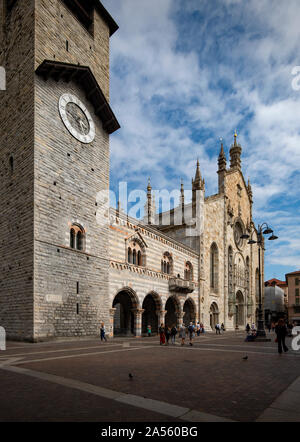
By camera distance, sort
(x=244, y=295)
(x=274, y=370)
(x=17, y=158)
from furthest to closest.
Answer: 1. (x=244, y=295)
2. (x=17, y=158)
3. (x=274, y=370)

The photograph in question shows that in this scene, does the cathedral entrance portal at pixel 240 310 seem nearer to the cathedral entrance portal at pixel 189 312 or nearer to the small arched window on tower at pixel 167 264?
the cathedral entrance portal at pixel 189 312

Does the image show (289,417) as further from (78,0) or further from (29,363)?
(78,0)

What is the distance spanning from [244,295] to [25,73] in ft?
151

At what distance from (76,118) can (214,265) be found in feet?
95.9

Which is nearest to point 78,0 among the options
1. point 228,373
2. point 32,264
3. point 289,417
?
point 32,264

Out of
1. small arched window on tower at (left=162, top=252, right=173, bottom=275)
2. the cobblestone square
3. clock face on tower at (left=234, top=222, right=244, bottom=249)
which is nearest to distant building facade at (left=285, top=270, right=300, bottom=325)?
clock face on tower at (left=234, top=222, right=244, bottom=249)

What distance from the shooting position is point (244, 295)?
178 feet

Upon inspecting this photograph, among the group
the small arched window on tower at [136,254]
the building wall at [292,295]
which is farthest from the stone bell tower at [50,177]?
the building wall at [292,295]

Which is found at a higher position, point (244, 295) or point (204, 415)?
point (204, 415)

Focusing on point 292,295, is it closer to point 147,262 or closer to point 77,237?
point 147,262

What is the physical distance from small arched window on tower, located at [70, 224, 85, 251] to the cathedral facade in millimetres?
72

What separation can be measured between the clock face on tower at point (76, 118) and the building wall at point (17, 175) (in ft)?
8.56

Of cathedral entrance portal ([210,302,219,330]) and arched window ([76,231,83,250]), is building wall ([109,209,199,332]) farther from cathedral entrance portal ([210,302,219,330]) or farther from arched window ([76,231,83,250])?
cathedral entrance portal ([210,302,219,330])

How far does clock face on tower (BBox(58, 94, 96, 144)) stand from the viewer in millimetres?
22995
